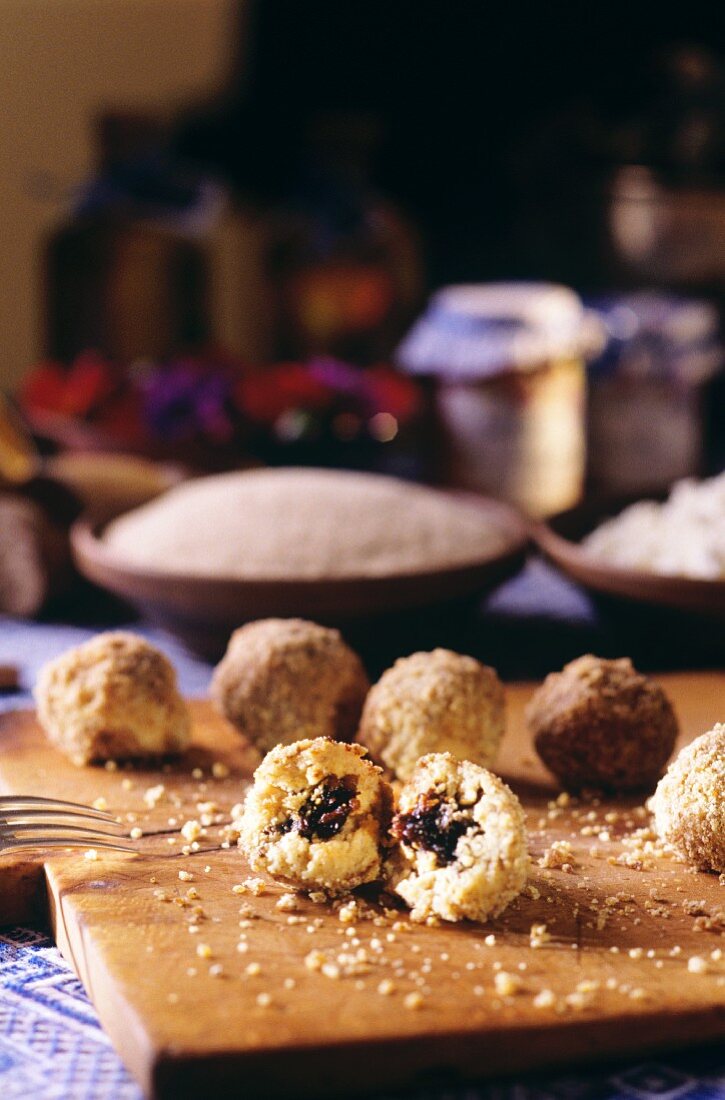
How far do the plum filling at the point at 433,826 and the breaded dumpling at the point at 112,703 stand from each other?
1.23 ft

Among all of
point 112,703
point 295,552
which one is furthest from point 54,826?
point 295,552

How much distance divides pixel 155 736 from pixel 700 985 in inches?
24.3

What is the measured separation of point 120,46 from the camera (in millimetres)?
4480

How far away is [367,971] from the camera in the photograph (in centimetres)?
90

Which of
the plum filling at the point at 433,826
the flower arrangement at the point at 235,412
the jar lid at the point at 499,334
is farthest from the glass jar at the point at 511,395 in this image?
the plum filling at the point at 433,826

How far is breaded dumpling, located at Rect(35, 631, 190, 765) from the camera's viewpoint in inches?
A: 51.4

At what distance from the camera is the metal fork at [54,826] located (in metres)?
1.08

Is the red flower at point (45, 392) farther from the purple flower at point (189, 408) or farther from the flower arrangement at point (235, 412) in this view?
the purple flower at point (189, 408)

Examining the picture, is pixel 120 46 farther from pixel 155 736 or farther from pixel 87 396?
pixel 155 736

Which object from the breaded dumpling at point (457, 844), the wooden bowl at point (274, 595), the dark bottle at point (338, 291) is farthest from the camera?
the dark bottle at point (338, 291)

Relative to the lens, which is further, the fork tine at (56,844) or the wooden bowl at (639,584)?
the wooden bowl at (639,584)

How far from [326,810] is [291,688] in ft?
0.94

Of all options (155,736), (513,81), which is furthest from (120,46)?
(155,736)

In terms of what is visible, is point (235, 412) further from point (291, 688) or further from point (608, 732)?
point (608, 732)
